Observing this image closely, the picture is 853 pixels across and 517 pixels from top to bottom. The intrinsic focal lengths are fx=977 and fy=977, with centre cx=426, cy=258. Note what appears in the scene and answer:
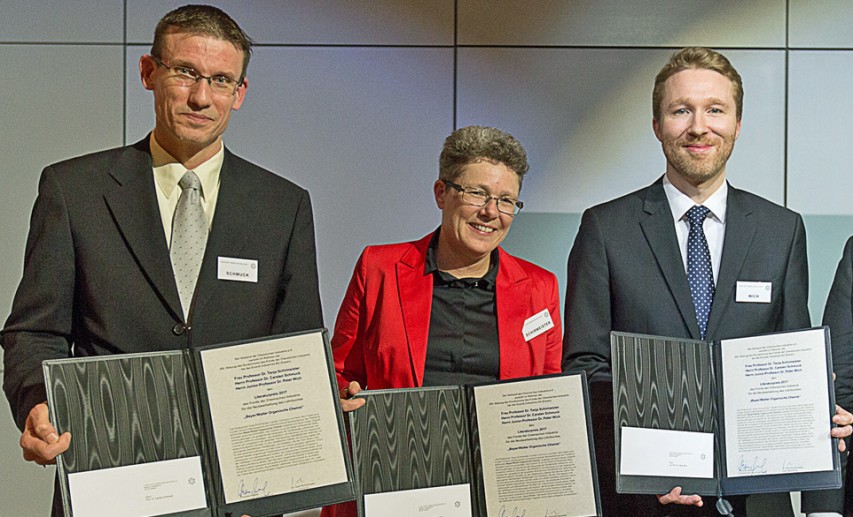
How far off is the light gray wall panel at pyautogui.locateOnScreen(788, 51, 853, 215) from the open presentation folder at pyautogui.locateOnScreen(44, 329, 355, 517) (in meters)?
3.06

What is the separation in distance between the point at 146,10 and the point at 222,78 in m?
2.38

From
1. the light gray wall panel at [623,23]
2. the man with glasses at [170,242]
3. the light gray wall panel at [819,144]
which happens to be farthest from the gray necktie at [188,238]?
the light gray wall panel at [819,144]

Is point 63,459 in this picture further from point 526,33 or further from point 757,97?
point 757,97

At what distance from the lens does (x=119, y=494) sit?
2260 mm

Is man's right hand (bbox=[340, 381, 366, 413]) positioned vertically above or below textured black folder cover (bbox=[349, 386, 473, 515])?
above

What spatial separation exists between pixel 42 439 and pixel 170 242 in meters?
0.60

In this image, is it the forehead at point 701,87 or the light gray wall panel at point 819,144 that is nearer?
the forehead at point 701,87

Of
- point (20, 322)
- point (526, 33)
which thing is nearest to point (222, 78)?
point (20, 322)

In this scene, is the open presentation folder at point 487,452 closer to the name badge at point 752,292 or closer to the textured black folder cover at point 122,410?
the textured black folder cover at point 122,410

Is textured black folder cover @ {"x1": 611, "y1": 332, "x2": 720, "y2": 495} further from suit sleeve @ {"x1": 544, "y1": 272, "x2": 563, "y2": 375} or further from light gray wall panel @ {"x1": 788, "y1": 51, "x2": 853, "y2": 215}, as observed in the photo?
light gray wall panel @ {"x1": 788, "y1": 51, "x2": 853, "y2": 215}

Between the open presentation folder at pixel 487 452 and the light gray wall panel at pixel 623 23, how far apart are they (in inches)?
98.6

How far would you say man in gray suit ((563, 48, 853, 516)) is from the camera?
2973 mm
